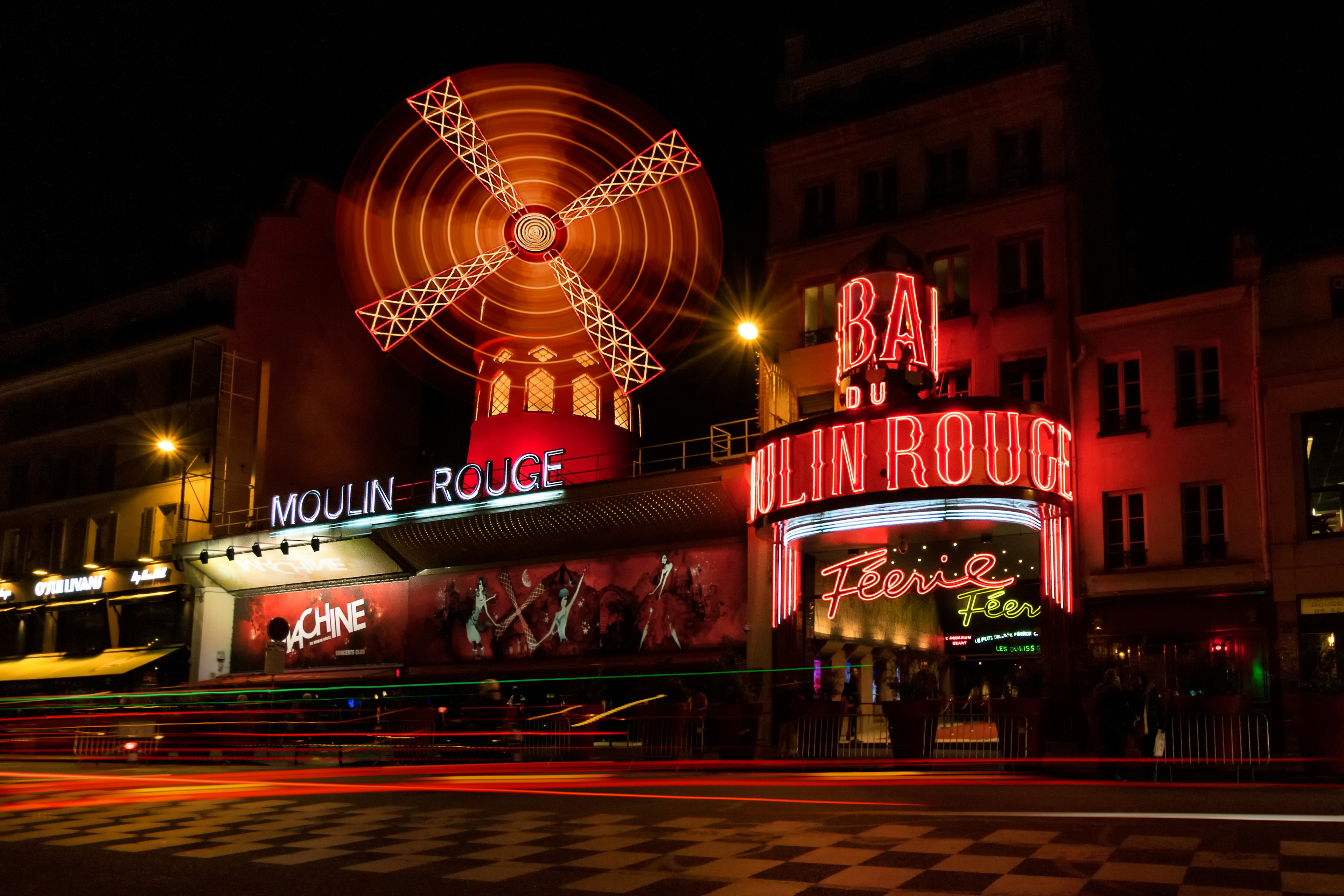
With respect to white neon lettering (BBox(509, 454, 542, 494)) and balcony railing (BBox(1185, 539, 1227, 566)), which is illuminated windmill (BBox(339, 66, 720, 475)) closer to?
white neon lettering (BBox(509, 454, 542, 494))

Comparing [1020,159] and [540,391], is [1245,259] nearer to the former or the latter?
[1020,159]

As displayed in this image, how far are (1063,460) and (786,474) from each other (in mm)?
4463

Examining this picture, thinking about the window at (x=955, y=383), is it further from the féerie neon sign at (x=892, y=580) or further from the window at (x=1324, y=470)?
the window at (x=1324, y=470)

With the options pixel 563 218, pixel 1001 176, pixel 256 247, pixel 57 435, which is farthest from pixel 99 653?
pixel 1001 176

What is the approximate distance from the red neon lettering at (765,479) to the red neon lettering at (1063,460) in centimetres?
458

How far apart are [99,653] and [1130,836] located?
3124 cm

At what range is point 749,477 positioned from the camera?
22219 mm

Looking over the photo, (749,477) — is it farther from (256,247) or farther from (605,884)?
(256,247)

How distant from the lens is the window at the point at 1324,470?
18188 mm

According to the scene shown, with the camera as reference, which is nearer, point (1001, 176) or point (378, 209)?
Result: point (1001, 176)

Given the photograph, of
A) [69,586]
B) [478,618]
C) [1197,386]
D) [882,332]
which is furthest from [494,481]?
[69,586]

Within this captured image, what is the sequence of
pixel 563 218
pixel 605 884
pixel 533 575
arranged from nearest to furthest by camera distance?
1. pixel 605 884
2. pixel 533 575
3. pixel 563 218

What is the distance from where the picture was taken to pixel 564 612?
2578cm

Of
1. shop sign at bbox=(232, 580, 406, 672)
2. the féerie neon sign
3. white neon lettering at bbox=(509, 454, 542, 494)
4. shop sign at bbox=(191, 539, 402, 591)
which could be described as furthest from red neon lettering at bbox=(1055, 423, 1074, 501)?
shop sign at bbox=(232, 580, 406, 672)
